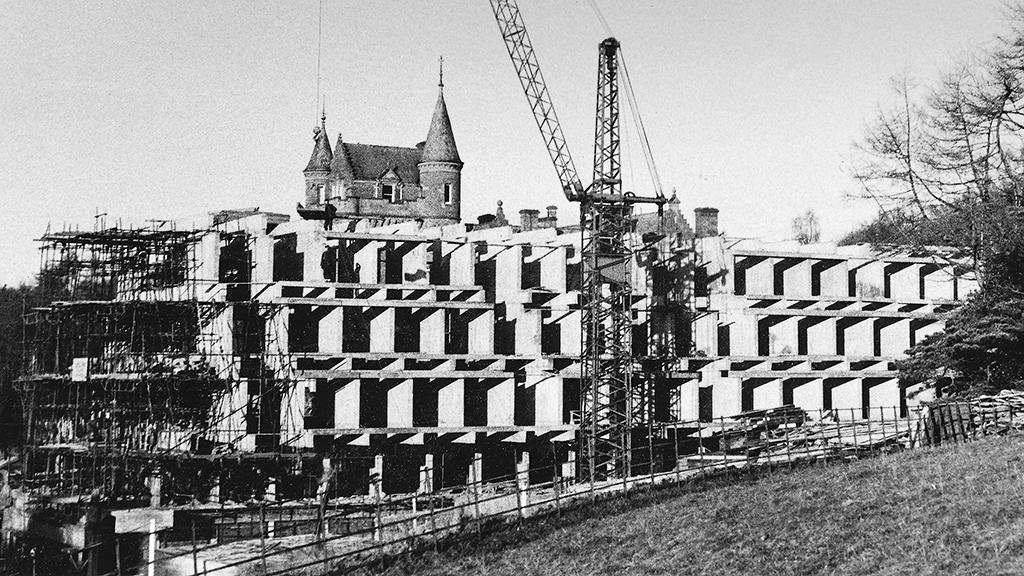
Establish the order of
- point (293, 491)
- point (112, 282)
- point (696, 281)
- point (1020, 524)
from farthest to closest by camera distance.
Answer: point (696, 281)
point (112, 282)
point (293, 491)
point (1020, 524)

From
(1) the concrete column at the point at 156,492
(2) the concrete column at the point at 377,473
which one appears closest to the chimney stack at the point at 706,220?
(2) the concrete column at the point at 377,473

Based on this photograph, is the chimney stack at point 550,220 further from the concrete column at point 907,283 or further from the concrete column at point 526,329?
the concrete column at point 526,329

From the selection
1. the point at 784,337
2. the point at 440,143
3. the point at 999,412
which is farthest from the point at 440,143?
the point at 999,412

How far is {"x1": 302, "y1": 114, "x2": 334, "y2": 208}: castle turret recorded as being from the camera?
9269 cm

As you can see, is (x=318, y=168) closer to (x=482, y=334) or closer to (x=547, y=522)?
(x=482, y=334)

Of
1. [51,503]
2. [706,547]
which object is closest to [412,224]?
[51,503]

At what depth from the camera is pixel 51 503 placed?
44.0 m

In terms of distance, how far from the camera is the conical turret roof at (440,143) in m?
90.6

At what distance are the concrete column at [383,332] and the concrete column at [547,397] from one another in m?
6.37

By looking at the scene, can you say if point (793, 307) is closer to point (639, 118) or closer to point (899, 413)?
point (899, 413)

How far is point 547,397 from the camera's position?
49.1 metres

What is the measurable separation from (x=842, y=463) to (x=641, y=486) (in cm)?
472

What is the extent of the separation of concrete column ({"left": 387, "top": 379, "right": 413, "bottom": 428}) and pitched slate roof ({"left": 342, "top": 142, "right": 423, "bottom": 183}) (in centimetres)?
4649

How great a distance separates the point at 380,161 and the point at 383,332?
4825 cm
